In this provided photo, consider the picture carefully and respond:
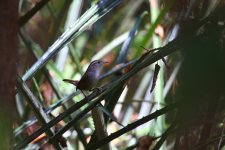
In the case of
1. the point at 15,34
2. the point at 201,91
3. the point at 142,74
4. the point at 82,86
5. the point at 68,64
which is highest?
the point at 68,64

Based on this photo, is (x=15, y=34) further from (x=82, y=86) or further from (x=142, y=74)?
(x=142, y=74)

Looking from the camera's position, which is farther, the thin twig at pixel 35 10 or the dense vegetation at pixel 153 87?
the thin twig at pixel 35 10

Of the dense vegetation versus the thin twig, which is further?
the thin twig

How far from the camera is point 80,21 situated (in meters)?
0.74

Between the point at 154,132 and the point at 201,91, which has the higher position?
the point at 154,132

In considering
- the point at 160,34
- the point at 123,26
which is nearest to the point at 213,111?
the point at 160,34

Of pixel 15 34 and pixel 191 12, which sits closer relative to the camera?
pixel 15 34

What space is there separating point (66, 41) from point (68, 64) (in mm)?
936

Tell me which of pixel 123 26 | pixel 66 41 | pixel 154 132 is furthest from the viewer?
pixel 123 26

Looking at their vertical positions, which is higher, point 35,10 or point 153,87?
point 35,10

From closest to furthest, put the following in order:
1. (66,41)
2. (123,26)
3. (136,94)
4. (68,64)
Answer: (66,41) → (136,94) → (68,64) → (123,26)

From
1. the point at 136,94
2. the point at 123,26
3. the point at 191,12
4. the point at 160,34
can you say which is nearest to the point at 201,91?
the point at 191,12

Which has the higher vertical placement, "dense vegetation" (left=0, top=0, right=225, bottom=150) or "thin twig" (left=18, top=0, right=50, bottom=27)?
"thin twig" (left=18, top=0, right=50, bottom=27)

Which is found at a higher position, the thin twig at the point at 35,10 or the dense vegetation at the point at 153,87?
the thin twig at the point at 35,10
